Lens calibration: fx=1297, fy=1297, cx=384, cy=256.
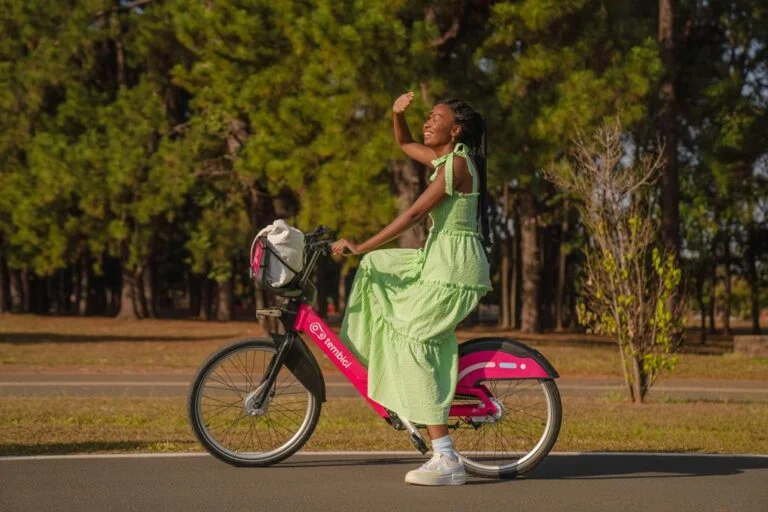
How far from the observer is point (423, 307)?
6.74 m

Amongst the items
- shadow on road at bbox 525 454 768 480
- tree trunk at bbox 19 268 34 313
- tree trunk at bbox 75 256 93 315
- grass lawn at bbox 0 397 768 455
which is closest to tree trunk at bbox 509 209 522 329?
tree trunk at bbox 75 256 93 315

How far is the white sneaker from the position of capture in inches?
257

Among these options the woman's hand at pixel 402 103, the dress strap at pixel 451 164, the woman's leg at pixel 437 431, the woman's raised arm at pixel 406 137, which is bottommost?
the woman's leg at pixel 437 431

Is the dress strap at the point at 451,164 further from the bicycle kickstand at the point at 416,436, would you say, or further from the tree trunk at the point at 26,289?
the tree trunk at the point at 26,289

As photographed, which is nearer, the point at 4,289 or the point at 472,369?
the point at 472,369

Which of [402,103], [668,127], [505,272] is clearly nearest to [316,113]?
[668,127]

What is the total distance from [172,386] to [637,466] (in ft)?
28.8

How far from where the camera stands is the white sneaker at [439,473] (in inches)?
257

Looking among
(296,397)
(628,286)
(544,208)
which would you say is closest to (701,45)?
(544,208)

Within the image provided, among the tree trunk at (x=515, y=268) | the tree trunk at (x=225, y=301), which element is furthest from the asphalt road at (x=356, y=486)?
the tree trunk at (x=225, y=301)

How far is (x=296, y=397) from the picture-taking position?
7.11 m

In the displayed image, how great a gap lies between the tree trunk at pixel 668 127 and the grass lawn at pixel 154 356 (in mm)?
2667

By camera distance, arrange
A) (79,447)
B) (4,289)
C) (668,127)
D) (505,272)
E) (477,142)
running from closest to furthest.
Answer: (477,142) → (79,447) → (668,127) → (505,272) → (4,289)

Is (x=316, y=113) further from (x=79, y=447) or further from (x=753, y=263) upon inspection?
(x=753, y=263)
